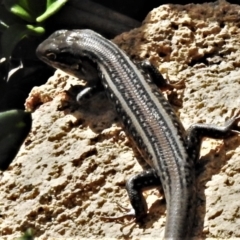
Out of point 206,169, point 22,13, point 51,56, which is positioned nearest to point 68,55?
point 51,56

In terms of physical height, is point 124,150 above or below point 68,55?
below

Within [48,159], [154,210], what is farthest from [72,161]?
[154,210]

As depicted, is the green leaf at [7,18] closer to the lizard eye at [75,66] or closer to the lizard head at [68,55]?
the lizard head at [68,55]

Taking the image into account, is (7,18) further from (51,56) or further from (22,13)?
(51,56)

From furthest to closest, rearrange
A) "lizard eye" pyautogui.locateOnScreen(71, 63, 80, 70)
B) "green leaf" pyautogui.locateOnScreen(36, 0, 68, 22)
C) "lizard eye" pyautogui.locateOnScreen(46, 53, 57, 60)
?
"green leaf" pyautogui.locateOnScreen(36, 0, 68, 22) → "lizard eye" pyautogui.locateOnScreen(46, 53, 57, 60) → "lizard eye" pyautogui.locateOnScreen(71, 63, 80, 70)

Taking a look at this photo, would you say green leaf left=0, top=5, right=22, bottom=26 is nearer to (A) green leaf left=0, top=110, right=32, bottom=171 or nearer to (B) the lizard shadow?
(A) green leaf left=0, top=110, right=32, bottom=171

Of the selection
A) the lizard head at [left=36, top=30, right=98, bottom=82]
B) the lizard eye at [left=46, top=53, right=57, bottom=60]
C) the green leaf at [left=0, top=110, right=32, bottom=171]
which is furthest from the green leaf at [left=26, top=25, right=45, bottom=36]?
the green leaf at [left=0, top=110, right=32, bottom=171]
